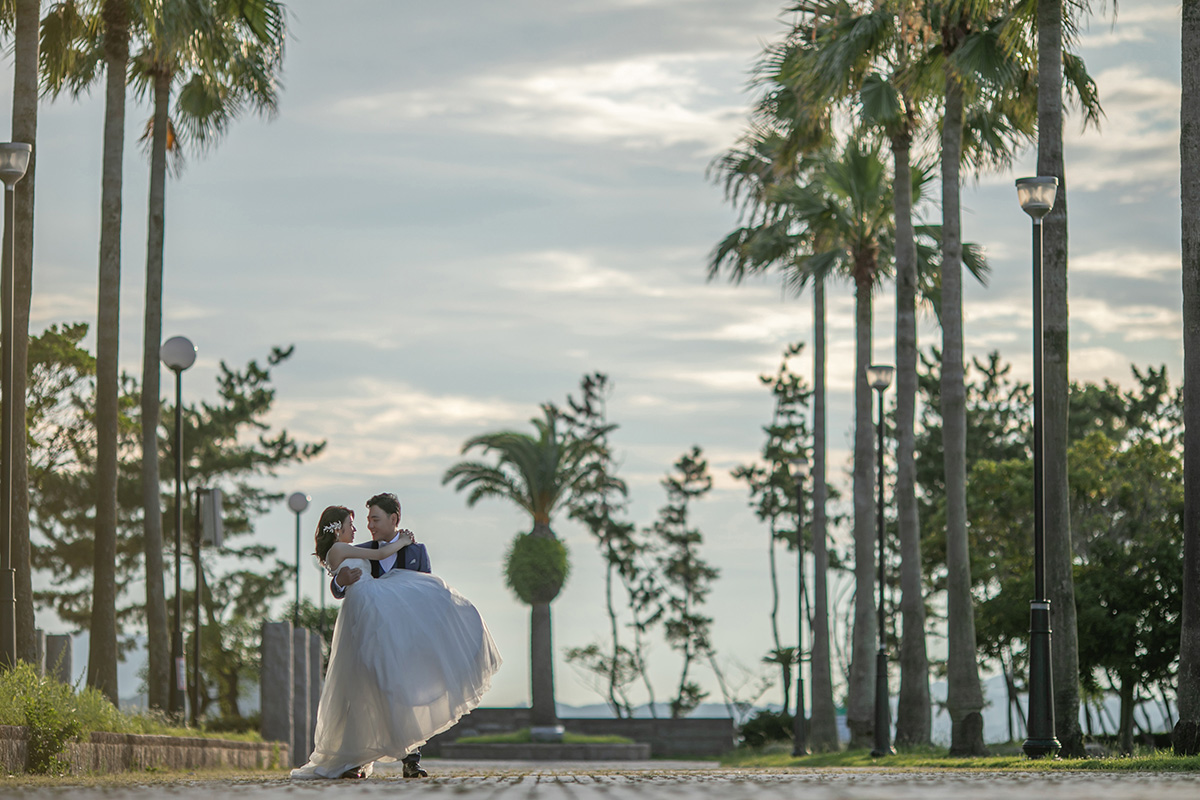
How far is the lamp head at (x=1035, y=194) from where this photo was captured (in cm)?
1722

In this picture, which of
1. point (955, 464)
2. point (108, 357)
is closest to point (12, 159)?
point (108, 357)

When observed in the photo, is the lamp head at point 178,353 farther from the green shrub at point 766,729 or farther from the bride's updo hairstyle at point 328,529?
the green shrub at point 766,729

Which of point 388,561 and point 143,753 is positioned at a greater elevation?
point 388,561

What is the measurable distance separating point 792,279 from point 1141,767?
22924 mm

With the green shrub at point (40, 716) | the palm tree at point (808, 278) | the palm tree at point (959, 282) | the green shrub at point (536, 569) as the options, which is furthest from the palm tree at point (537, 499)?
the green shrub at point (40, 716)

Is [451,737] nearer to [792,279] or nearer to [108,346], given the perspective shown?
[792,279]

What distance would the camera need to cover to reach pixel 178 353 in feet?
69.8

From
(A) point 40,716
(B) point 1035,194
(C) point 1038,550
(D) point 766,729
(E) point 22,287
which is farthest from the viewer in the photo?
(D) point 766,729

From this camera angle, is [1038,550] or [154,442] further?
[154,442]

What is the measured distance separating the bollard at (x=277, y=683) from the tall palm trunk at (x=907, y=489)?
37.9ft

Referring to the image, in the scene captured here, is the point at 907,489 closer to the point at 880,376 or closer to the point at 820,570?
the point at 880,376

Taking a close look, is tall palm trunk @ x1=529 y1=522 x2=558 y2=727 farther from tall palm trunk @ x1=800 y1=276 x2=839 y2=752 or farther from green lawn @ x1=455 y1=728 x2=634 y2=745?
tall palm trunk @ x1=800 y1=276 x2=839 y2=752

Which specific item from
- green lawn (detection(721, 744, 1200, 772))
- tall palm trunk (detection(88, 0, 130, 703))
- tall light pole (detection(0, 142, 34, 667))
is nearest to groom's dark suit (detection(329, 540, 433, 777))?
tall light pole (detection(0, 142, 34, 667))

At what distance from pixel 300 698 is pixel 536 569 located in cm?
2416
